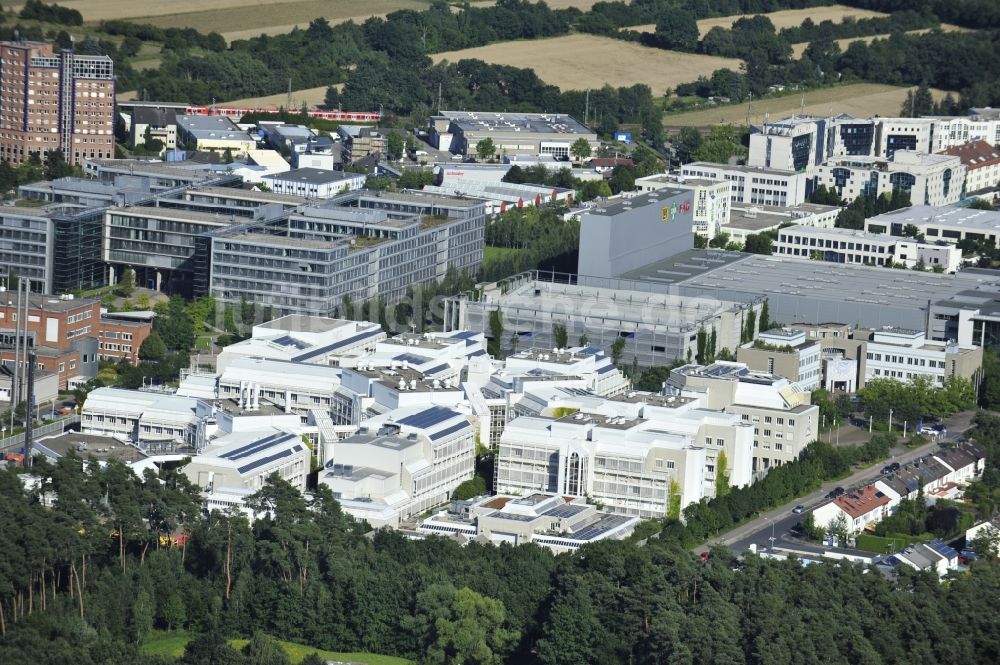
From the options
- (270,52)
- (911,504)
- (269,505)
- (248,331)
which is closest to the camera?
(269,505)

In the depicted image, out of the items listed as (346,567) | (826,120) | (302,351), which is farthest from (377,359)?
(826,120)

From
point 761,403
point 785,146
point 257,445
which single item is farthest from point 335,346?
point 785,146

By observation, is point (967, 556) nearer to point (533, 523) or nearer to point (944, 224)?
point (533, 523)

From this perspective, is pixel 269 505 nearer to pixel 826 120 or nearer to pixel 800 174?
pixel 800 174

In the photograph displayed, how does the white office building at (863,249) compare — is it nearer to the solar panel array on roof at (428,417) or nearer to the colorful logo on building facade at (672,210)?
the colorful logo on building facade at (672,210)

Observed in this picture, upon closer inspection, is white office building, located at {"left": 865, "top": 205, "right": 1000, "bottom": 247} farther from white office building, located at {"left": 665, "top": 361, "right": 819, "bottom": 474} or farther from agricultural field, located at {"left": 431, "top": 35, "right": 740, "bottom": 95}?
agricultural field, located at {"left": 431, "top": 35, "right": 740, "bottom": 95}
